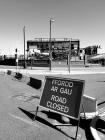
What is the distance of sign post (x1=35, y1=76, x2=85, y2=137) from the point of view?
19.3 ft

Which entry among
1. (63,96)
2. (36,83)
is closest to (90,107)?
(63,96)

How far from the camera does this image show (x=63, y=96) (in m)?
6.36

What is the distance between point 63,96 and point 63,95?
0.03 meters

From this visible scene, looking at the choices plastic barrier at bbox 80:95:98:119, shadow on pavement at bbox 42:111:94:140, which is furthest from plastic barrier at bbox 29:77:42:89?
plastic barrier at bbox 80:95:98:119

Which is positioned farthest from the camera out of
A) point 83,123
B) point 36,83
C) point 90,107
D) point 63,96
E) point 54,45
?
point 54,45

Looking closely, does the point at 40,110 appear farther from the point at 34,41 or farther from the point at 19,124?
the point at 34,41

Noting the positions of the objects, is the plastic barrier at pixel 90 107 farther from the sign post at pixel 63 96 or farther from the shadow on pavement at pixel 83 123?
the sign post at pixel 63 96

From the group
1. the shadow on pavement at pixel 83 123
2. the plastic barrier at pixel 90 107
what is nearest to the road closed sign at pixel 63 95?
the shadow on pavement at pixel 83 123

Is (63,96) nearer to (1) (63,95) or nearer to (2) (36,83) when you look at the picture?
(1) (63,95)

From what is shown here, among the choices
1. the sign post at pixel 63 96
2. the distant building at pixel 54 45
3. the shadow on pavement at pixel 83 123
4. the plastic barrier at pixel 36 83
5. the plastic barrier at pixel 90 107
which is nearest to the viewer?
the shadow on pavement at pixel 83 123

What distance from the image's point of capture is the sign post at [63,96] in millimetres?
5883

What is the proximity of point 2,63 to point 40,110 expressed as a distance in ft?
192

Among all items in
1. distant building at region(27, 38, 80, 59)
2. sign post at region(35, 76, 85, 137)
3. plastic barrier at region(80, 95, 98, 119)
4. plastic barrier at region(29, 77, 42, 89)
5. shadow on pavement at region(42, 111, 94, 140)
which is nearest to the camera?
shadow on pavement at region(42, 111, 94, 140)

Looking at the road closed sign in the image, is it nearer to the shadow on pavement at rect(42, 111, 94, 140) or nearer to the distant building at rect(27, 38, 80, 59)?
the shadow on pavement at rect(42, 111, 94, 140)
